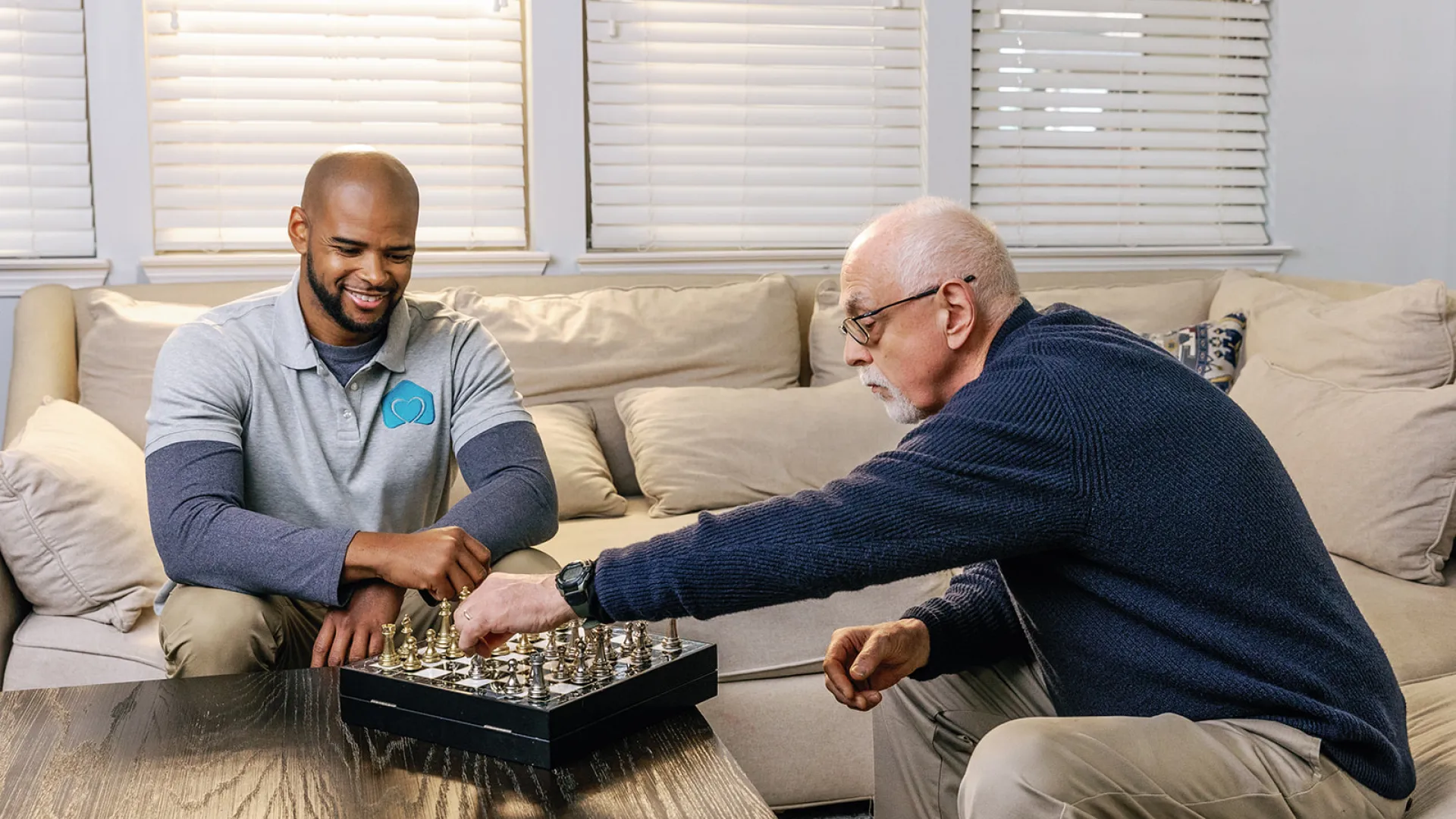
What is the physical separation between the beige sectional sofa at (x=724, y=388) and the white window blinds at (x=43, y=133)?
262mm

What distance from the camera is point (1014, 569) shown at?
5.03ft

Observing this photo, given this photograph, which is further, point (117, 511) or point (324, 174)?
point (117, 511)

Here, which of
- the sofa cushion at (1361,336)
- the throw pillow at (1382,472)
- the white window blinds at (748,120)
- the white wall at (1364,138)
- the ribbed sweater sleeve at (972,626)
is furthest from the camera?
the white wall at (1364,138)

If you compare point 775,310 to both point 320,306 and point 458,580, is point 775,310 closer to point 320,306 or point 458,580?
point 320,306

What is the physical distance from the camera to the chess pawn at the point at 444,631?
5.04 feet

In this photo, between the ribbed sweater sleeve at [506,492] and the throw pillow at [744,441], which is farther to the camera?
the throw pillow at [744,441]

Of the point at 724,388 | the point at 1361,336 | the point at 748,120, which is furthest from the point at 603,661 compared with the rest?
the point at 748,120

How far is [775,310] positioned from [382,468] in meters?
1.21

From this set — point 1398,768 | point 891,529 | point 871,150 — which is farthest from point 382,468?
point 871,150

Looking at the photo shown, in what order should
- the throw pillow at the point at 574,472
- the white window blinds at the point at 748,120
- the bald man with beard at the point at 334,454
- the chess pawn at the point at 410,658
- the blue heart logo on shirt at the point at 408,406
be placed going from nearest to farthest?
the chess pawn at the point at 410,658, the bald man with beard at the point at 334,454, the blue heart logo on shirt at the point at 408,406, the throw pillow at the point at 574,472, the white window blinds at the point at 748,120

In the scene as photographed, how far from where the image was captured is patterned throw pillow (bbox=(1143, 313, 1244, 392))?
2.99 m

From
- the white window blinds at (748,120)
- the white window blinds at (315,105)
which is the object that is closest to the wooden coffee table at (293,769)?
the white window blinds at (315,105)

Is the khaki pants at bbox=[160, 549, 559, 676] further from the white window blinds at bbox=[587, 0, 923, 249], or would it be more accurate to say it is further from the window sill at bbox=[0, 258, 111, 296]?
the white window blinds at bbox=[587, 0, 923, 249]

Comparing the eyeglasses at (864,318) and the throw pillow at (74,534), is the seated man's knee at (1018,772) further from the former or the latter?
the throw pillow at (74,534)
